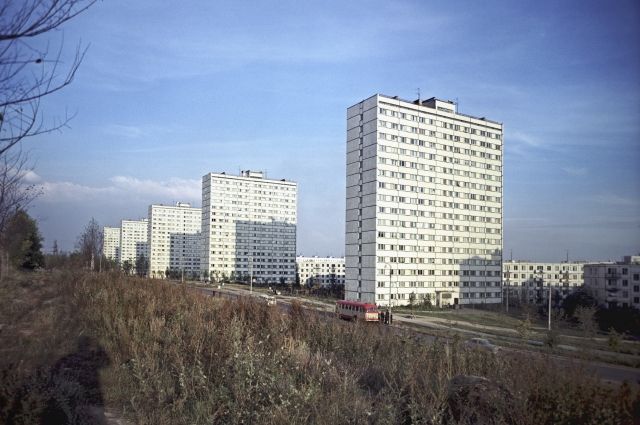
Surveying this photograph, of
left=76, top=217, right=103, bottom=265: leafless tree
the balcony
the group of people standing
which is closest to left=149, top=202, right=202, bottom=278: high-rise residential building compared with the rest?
left=76, top=217, right=103, bottom=265: leafless tree

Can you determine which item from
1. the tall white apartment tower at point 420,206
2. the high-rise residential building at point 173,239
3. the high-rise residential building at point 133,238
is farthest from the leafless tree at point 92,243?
the high-rise residential building at point 133,238

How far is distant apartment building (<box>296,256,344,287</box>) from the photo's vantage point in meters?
128

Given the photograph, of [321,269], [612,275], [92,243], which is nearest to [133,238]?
[321,269]

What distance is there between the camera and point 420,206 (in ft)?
194

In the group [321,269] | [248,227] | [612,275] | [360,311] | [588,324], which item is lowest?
[321,269]

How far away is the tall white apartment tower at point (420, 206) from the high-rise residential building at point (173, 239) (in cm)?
8011

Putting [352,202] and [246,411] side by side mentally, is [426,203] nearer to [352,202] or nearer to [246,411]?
[352,202]

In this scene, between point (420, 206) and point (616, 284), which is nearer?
point (420, 206)

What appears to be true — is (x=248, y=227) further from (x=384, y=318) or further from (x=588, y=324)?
(x=588, y=324)

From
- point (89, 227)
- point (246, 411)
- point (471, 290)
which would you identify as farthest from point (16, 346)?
point (471, 290)

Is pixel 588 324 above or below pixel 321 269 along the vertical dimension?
above

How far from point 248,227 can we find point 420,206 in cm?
5592

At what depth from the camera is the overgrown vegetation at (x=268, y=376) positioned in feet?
20.1

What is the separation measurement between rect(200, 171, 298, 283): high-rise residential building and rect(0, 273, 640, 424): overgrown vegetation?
8584cm
